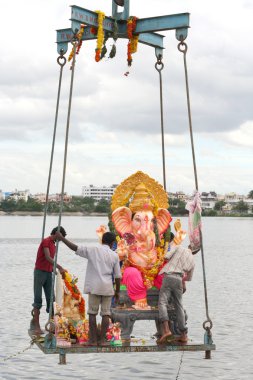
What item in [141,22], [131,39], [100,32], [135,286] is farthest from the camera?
[131,39]

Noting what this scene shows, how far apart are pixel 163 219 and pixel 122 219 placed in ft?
2.17

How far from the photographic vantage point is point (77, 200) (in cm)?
18800

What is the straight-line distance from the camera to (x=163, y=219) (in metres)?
14.5

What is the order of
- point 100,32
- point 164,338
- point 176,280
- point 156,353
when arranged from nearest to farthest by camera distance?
point 164,338 → point 100,32 → point 176,280 → point 156,353

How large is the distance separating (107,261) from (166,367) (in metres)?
3.81

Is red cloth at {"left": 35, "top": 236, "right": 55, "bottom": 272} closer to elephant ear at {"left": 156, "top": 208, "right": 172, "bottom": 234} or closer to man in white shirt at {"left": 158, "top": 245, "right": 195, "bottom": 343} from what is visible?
elephant ear at {"left": 156, "top": 208, "right": 172, "bottom": 234}

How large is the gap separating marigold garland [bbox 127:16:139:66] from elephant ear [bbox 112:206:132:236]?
2275 millimetres

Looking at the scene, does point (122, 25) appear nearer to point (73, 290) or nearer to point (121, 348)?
point (73, 290)

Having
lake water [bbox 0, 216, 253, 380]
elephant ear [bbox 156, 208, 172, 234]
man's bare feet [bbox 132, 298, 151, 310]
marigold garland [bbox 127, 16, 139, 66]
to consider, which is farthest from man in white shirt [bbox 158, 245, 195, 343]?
marigold garland [bbox 127, 16, 139, 66]

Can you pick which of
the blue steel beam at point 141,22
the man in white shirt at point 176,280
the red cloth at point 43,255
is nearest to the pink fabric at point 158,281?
the man in white shirt at point 176,280

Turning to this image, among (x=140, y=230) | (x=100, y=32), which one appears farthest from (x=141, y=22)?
(x=140, y=230)

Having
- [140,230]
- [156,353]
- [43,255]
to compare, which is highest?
[140,230]

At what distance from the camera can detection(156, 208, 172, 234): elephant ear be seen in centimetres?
1448

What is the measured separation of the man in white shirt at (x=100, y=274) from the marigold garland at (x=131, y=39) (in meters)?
3.02
